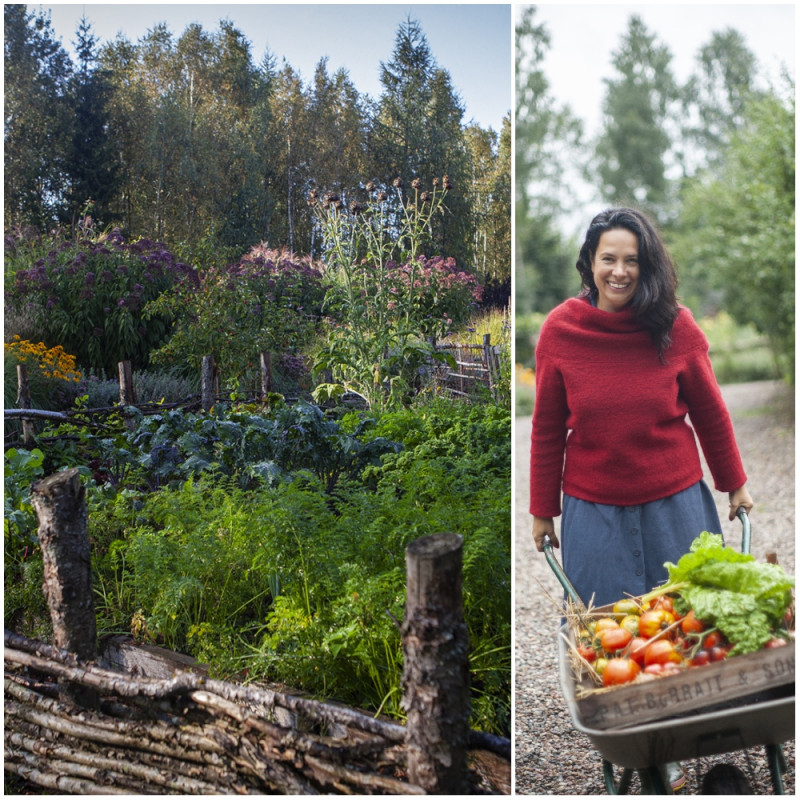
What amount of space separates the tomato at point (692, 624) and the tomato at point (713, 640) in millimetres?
28

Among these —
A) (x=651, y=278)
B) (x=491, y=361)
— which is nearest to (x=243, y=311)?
(x=491, y=361)

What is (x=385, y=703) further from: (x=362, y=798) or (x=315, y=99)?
(x=315, y=99)

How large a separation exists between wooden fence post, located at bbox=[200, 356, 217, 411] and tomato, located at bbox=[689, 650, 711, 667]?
6.22 ft

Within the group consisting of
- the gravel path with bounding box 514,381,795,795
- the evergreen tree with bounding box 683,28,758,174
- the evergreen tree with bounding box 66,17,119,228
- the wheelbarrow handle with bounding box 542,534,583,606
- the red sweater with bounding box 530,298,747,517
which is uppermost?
the evergreen tree with bounding box 683,28,758,174

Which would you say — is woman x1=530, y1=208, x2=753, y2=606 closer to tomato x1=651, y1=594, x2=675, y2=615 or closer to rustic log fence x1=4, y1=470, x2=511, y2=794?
tomato x1=651, y1=594, x2=675, y2=615

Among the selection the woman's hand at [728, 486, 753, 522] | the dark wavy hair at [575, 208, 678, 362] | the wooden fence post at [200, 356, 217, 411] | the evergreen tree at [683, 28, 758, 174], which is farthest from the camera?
the evergreen tree at [683, 28, 758, 174]

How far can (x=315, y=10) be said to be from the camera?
2.89 metres

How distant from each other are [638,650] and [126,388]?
2.04 m

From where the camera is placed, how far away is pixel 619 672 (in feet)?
6.55

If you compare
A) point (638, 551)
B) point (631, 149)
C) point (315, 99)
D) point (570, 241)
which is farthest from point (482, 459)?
point (631, 149)

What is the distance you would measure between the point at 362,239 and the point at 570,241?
6916 millimetres

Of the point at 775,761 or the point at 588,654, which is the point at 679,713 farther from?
the point at 775,761

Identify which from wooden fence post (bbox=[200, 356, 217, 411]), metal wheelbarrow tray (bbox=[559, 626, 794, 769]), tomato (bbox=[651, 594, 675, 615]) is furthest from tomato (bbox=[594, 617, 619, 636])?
wooden fence post (bbox=[200, 356, 217, 411])

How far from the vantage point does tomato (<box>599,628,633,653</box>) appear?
82.8 inches
